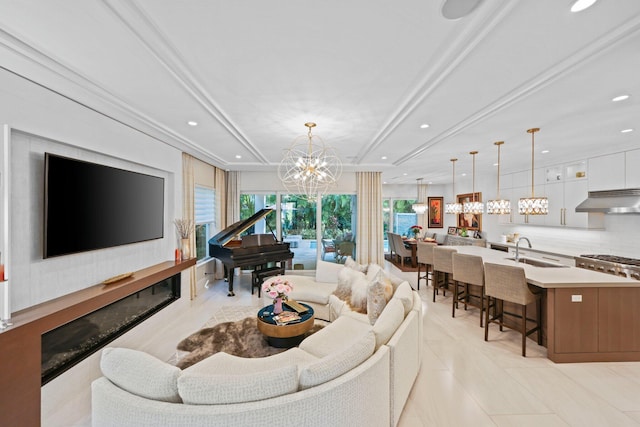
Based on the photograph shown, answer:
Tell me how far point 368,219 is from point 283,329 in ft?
15.1

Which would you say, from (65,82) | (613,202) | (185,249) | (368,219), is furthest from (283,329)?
(613,202)

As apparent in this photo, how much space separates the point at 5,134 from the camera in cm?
198

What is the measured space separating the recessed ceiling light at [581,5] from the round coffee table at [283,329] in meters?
3.16

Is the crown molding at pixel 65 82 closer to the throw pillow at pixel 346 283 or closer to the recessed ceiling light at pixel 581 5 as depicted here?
the throw pillow at pixel 346 283

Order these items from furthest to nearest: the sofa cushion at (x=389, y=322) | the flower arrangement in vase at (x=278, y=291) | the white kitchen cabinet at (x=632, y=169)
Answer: the white kitchen cabinet at (x=632, y=169) → the flower arrangement in vase at (x=278, y=291) → the sofa cushion at (x=389, y=322)

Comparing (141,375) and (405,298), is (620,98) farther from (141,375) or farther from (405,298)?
(141,375)

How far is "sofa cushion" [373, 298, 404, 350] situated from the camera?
6.60ft

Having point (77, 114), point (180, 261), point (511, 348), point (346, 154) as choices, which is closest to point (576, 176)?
point (511, 348)

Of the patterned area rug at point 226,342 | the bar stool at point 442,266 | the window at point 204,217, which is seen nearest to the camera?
the patterned area rug at point 226,342

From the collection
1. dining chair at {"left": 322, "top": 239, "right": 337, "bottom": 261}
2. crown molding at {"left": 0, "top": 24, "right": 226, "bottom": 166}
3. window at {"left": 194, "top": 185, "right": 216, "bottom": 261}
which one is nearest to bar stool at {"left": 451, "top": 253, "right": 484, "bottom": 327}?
dining chair at {"left": 322, "top": 239, "right": 337, "bottom": 261}

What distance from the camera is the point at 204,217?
6078 millimetres

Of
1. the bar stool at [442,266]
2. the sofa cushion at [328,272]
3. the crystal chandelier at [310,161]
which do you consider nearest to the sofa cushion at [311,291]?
the sofa cushion at [328,272]

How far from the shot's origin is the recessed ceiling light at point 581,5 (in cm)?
140

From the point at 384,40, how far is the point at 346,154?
3449mm
